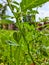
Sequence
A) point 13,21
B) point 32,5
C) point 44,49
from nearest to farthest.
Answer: point 32,5 → point 13,21 → point 44,49

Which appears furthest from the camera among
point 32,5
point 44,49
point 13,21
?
point 44,49

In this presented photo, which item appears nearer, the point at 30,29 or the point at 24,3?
the point at 24,3

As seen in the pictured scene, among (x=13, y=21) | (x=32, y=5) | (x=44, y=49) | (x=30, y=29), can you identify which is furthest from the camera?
(x=30, y=29)

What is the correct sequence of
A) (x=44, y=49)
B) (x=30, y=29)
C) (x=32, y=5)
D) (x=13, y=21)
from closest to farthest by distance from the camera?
(x=32, y=5) < (x=13, y=21) < (x=44, y=49) < (x=30, y=29)

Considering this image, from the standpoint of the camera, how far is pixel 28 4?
691 millimetres

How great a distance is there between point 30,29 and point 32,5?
49 cm

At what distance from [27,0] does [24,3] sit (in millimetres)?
13

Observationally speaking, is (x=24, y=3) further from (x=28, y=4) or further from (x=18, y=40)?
(x=18, y=40)

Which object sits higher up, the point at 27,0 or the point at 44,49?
the point at 27,0

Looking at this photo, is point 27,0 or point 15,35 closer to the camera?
point 27,0

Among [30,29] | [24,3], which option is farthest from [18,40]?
[30,29]

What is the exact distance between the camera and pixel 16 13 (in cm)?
77

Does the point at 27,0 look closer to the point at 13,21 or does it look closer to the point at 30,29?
the point at 13,21

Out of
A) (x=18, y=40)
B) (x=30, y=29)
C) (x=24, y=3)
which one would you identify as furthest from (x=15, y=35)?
(x=30, y=29)
